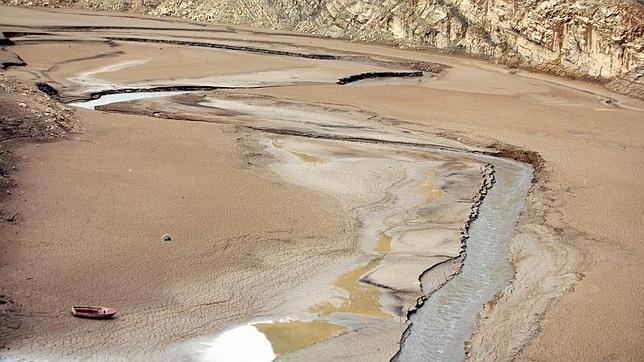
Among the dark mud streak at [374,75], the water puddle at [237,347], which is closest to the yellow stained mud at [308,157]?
the water puddle at [237,347]

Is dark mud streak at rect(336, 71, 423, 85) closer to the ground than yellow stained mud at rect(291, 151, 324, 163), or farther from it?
farther from it

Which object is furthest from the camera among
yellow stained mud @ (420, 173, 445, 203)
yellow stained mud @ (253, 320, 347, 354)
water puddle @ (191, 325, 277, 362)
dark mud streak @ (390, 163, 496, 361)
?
yellow stained mud @ (420, 173, 445, 203)

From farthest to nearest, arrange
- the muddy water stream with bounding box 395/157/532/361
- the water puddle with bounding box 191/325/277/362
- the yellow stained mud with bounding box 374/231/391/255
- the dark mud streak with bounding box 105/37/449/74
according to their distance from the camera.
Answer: the dark mud streak with bounding box 105/37/449/74 < the yellow stained mud with bounding box 374/231/391/255 < the muddy water stream with bounding box 395/157/532/361 < the water puddle with bounding box 191/325/277/362

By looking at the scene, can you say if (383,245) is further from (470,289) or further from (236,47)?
(236,47)

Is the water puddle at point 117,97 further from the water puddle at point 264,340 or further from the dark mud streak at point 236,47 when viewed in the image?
the water puddle at point 264,340

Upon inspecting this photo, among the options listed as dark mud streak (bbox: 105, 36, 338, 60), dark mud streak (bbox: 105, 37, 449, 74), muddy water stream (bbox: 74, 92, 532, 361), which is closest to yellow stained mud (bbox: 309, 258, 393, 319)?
muddy water stream (bbox: 74, 92, 532, 361)

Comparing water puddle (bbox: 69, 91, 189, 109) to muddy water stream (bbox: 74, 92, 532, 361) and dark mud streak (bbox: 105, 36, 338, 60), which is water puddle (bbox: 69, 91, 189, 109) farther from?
dark mud streak (bbox: 105, 36, 338, 60)
